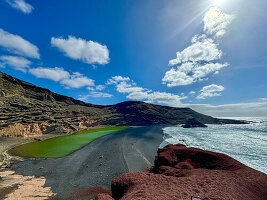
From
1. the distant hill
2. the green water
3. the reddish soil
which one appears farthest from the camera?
the distant hill

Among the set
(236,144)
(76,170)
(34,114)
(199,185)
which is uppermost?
(34,114)

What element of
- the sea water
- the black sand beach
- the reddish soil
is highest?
the reddish soil

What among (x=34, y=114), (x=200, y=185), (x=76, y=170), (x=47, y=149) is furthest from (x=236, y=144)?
(x=34, y=114)

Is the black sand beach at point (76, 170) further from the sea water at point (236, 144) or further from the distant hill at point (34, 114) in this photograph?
the distant hill at point (34, 114)

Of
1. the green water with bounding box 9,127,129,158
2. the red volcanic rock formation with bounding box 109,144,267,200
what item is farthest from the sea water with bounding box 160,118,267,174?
the green water with bounding box 9,127,129,158

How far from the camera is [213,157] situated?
311 inches

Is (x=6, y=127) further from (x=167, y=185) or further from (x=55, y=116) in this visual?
(x=167, y=185)

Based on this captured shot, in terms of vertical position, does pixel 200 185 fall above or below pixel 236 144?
above

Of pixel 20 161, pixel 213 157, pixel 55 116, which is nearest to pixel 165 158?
pixel 213 157

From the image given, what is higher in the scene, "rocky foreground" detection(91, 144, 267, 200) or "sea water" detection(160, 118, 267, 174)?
"rocky foreground" detection(91, 144, 267, 200)

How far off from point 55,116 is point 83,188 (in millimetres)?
52579

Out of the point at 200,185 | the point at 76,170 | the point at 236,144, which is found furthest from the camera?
the point at 236,144

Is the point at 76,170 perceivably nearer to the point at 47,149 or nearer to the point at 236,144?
the point at 47,149

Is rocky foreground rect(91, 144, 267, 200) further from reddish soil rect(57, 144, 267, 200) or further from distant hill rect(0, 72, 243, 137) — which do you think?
distant hill rect(0, 72, 243, 137)
